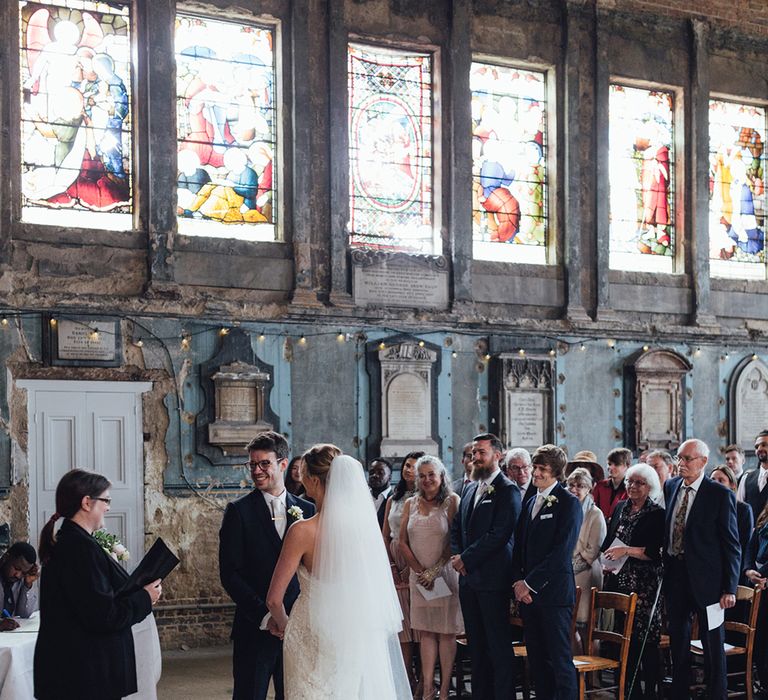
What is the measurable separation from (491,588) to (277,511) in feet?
7.10

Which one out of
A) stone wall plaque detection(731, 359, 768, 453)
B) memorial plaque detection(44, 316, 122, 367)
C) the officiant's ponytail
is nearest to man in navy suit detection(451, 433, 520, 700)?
the officiant's ponytail

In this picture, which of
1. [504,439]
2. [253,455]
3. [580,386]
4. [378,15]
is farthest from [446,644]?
[378,15]

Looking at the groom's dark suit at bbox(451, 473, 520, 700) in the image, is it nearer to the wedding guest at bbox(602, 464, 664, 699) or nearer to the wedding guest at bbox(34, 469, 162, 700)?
the wedding guest at bbox(602, 464, 664, 699)

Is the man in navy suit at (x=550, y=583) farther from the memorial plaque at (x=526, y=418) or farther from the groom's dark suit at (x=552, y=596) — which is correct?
the memorial plaque at (x=526, y=418)

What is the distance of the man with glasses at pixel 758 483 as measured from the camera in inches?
351

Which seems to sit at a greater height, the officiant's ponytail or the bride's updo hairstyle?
the bride's updo hairstyle

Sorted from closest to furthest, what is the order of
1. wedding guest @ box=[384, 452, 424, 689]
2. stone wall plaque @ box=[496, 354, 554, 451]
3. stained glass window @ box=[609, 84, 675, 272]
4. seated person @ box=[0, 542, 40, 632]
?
seated person @ box=[0, 542, 40, 632] → wedding guest @ box=[384, 452, 424, 689] → stone wall plaque @ box=[496, 354, 554, 451] → stained glass window @ box=[609, 84, 675, 272]

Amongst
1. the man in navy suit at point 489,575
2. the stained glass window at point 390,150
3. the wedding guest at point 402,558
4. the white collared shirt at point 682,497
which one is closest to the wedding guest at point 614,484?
the wedding guest at point 402,558

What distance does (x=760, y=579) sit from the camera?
7562 mm

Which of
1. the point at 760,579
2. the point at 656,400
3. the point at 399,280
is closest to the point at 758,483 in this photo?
the point at 760,579

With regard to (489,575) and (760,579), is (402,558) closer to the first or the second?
(489,575)

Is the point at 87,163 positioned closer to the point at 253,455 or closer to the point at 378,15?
the point at 378,15

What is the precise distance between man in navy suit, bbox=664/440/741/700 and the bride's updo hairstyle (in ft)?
10.1

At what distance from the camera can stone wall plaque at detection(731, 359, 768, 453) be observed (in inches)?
539
